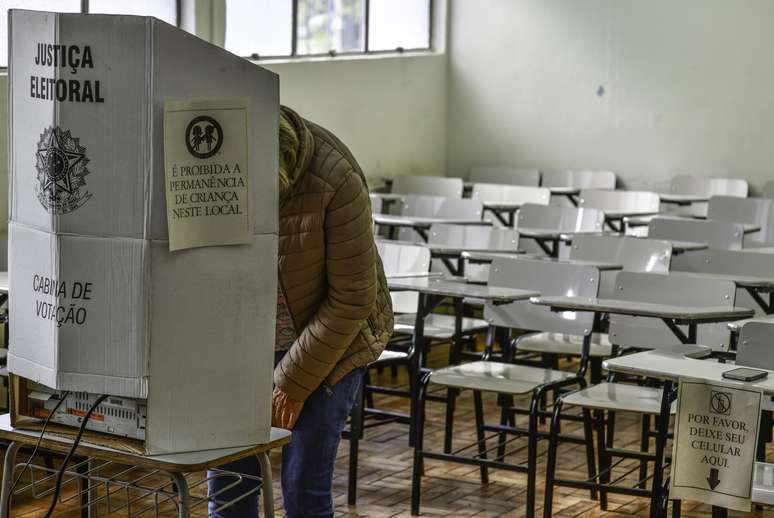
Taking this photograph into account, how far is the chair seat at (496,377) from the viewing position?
418 centimetres

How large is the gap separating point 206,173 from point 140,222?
14 cm

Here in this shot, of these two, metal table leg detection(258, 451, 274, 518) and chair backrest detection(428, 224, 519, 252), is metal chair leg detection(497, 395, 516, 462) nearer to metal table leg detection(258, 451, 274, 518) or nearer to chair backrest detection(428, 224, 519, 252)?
chair backrest detection(428, 224, 519, 252)

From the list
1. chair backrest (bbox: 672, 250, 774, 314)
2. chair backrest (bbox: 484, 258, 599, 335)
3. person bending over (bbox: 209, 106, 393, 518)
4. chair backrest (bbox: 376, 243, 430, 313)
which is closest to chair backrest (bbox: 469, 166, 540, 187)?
chair backrest (bbox: 672, 250, 774, 314)

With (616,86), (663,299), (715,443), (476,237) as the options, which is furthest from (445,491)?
(616,86)

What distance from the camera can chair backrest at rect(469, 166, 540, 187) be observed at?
389 inches

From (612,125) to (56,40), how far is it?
831 centimetres

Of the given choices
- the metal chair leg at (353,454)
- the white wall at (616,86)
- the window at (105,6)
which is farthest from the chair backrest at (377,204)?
the metal chair leg at (353,454)

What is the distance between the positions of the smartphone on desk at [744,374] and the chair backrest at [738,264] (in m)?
2.24

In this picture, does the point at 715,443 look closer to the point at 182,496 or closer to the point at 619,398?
the point at 619,398

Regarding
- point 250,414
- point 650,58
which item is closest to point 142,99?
point 250,414

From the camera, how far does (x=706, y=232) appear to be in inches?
261

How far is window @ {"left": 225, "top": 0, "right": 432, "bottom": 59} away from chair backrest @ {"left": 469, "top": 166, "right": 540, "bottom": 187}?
122 centimetres

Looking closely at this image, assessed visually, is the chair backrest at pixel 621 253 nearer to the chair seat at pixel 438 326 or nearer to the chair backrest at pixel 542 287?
the chair seat at pixel 438 326

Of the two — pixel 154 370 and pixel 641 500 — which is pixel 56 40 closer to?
pixel 154 370
